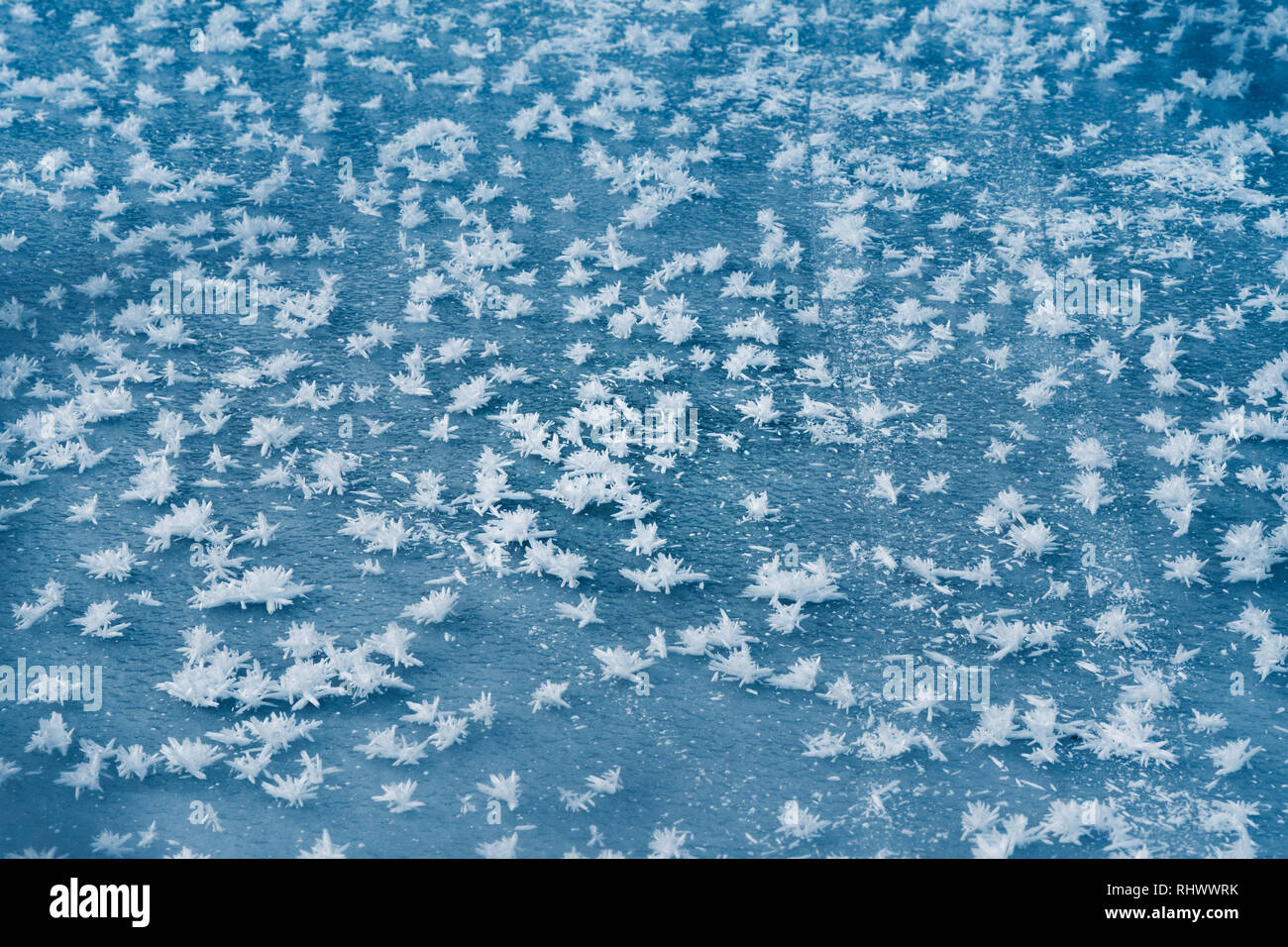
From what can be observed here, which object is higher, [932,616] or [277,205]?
[277,205]

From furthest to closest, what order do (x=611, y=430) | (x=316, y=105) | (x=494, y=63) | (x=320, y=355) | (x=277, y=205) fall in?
(x=494, y=63), (x=316, y=105), (x=277, y=205), (x=320, y=355), (x=611, y=430)

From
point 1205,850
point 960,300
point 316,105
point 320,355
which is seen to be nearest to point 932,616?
point 1205,850

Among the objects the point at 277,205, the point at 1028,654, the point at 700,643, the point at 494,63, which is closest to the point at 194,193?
the point at 277,205

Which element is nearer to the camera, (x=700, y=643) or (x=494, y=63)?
(x=700, y=643)

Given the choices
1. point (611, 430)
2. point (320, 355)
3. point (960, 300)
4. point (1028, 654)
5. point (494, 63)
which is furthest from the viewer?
point (494, 63)

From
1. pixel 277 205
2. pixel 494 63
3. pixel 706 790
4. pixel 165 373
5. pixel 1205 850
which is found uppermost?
pixel 494 63

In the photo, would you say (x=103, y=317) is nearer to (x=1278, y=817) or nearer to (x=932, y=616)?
(x=932, y=616)

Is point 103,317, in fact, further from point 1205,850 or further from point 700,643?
point 1205,850

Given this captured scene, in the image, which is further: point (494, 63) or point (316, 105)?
point (494, 63)

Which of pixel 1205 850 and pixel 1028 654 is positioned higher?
pixel 1028 654
